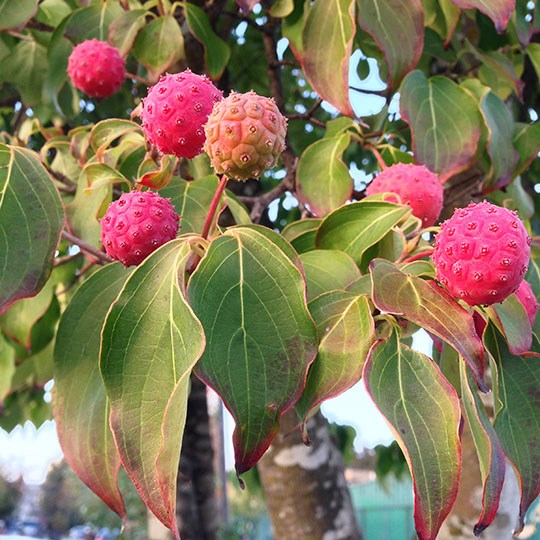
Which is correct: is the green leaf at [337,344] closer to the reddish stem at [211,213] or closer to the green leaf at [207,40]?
the reddish stem at [211,213]

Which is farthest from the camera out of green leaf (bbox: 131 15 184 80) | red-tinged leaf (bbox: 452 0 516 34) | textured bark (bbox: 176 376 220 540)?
textured bark (bbox: 176 376 220 540)

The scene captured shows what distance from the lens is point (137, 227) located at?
80 cm

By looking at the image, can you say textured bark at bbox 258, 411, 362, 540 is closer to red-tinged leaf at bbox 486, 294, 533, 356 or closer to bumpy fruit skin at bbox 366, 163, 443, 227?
bumpy fruit skin at bbox 366, 163, 443, 227

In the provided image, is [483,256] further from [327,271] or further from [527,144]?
[527,144]

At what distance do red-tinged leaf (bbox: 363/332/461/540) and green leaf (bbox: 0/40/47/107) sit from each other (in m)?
1.33

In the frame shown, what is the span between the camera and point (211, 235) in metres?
0.85

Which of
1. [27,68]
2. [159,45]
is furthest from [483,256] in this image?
[27,68]

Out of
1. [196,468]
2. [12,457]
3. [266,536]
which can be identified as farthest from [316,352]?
[12,457]

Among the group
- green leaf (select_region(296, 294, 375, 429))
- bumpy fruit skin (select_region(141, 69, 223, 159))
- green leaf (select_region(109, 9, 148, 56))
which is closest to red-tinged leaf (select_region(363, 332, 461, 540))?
green leaf (select_region(296, 294, 375, 429))

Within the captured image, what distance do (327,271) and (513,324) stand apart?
219mm

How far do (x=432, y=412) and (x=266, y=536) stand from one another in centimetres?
1276

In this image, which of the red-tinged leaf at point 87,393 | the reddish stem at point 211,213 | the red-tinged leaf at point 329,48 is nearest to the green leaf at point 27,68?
the red-tinged leaf at point 329,48

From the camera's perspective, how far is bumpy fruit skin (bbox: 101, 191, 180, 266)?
0.81 m

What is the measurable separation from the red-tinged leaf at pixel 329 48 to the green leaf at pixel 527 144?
1.48 ft
